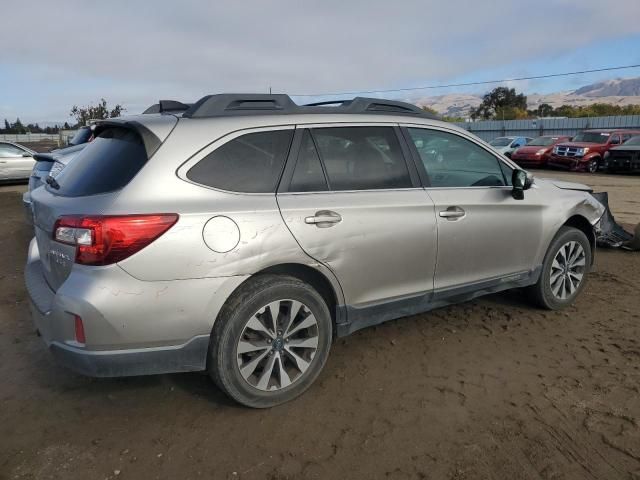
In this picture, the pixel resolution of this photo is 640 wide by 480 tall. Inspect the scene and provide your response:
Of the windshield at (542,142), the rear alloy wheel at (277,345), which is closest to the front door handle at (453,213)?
the rear alloy wheel at (277,345)

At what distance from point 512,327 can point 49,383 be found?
3.46 metres

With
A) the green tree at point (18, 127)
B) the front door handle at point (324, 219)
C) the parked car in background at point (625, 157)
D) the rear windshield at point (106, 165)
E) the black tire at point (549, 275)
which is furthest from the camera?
the green tree at point (18, 127)

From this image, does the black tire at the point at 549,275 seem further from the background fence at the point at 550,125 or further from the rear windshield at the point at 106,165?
the background fence at the point at 550,125

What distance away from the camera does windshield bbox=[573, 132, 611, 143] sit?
839 inches

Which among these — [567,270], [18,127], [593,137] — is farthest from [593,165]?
[18,127]

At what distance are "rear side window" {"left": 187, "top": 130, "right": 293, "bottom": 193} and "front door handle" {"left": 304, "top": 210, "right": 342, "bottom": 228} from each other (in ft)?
0.92

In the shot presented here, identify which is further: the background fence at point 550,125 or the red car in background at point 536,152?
the background fence at point 550,125

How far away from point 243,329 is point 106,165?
120 centimetres

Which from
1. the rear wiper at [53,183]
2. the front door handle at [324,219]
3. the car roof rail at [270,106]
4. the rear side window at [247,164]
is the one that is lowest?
the front door handle at [324,219]

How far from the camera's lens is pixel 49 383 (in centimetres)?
332

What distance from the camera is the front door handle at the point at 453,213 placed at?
3542 millimetres

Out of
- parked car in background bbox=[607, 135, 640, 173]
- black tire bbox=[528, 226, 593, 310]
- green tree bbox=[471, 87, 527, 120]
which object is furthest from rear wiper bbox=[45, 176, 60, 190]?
green tree bbox=[471, 87, 527, 120]

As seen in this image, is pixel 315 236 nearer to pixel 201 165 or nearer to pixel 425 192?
pixel 201 165

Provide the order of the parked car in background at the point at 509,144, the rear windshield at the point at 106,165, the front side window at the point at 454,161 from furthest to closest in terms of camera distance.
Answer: the parked car in background at the point at 509,144 < the front side window at the point at 454,161 < the rear windshield at the point at 106,165
